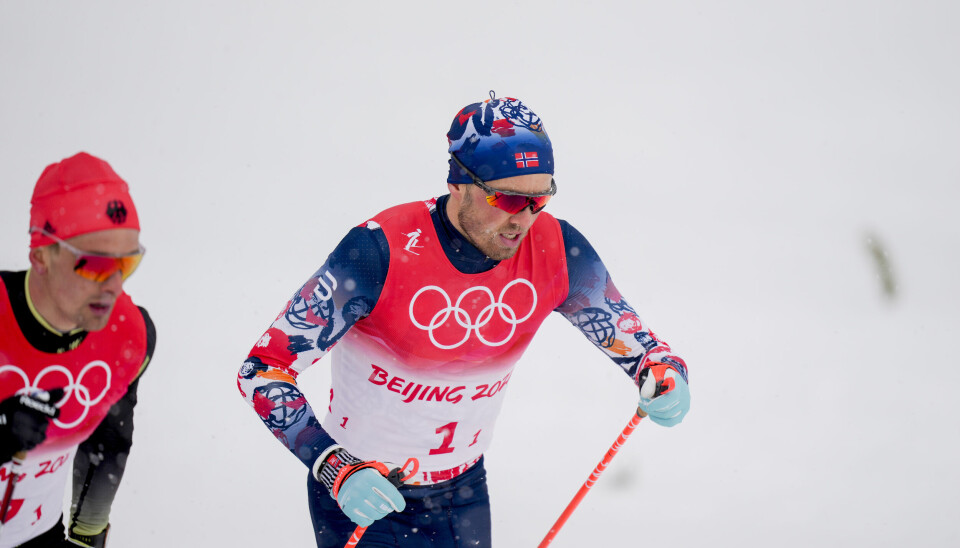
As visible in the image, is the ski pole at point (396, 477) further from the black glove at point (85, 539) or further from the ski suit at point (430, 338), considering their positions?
the black glove at point (85, 539)

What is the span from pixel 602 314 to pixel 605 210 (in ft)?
18.2

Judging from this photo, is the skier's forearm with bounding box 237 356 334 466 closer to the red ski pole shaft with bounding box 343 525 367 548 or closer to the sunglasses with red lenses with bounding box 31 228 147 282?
the red ski pole shaft with bounding box 343 525 367 548

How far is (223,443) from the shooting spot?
19.2ft

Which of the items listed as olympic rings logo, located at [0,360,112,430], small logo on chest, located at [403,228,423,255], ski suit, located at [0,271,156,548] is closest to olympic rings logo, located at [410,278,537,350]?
small logo on chest, located at [403,228,423,255]

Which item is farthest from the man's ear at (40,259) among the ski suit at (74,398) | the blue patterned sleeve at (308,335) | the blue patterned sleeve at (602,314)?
the blue patterned sleeve at (602,314)

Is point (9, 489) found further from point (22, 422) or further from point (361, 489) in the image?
point (361, 489)

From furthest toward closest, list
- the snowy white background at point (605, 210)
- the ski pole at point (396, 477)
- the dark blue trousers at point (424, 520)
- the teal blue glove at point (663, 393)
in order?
the snowy white background at point (605, 210) < the teal blue glove at point (663, 393) < the dark blue trousers at point (424, 520) < the ski pole at point (396, 477)

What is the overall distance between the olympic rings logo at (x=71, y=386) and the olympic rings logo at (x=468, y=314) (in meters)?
1.11

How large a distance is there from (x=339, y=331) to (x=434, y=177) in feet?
19.1

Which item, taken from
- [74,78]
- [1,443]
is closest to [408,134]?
[74,78]

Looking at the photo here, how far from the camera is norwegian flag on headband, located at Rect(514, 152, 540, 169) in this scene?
3217 millimetres

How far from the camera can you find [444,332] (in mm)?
3422

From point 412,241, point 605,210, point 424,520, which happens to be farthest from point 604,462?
point 605,210

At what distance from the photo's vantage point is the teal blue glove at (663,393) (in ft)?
11.7
